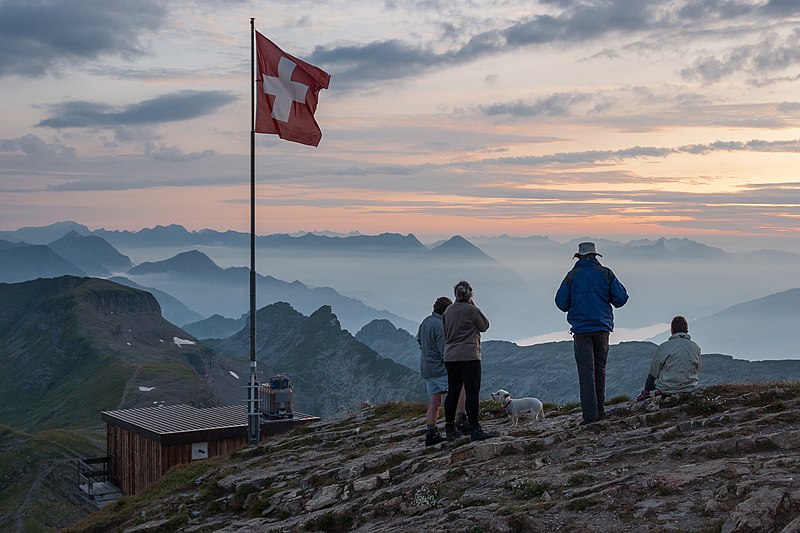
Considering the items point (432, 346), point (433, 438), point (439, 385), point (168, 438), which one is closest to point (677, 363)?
point (439, 385)

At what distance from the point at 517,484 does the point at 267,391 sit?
19.0 metres

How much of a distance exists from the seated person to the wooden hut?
1599cm

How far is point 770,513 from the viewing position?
423 inches

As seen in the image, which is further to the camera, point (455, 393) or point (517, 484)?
point (455, 393)

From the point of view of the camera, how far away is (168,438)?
2850cm

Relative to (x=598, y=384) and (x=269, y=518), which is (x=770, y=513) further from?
(x=269, y=518)

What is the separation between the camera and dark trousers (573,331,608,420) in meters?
17.0

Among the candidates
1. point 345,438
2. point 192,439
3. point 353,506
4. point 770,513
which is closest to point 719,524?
point 770,513

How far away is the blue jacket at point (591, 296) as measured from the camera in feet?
55.7

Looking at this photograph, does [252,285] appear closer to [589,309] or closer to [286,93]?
[286,93]

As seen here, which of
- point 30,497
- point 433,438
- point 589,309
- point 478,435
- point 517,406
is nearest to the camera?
point 589,309

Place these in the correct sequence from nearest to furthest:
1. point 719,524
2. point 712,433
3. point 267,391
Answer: point 719,524 < point 712,433 < point 267,391

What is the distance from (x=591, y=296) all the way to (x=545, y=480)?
4857mm

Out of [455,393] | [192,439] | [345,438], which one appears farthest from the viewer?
[192,439]
